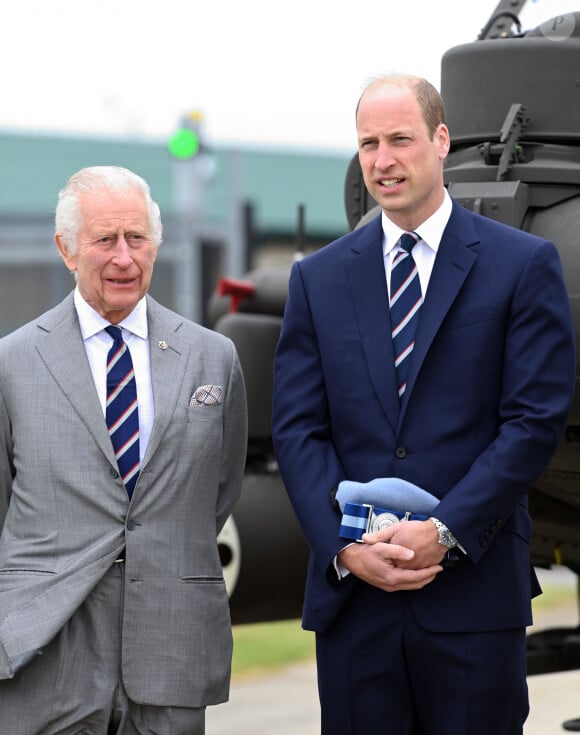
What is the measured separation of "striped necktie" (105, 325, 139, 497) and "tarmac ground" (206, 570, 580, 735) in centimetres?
359

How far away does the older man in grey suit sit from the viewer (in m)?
3.43

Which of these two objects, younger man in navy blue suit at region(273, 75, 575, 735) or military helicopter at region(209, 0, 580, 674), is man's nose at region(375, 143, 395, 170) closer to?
younger man in navy blue suit at region(273, 75, 575, 735)

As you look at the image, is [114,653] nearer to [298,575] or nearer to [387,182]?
[387,182]

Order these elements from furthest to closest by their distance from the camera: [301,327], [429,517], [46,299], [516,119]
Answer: [46,299] < [516,119] < [301,327] < [429,517]

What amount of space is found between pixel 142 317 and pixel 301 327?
0.41m

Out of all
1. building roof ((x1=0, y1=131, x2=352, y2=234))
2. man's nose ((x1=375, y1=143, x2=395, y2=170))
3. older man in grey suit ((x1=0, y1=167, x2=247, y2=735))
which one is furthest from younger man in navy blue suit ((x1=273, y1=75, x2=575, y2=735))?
building roof ((x1=0, y1=131, x2=352, y2=234))

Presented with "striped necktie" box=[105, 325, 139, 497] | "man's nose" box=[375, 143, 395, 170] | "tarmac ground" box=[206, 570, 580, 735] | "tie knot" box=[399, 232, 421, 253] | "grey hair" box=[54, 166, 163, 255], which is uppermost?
"man's nose" box=[375, 143, 395, 170]

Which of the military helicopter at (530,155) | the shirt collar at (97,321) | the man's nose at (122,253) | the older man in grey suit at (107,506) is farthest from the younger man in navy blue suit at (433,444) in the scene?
the military helicopter at (530,155)

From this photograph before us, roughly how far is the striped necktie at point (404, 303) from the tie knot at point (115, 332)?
68cm

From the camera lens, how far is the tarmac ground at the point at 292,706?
712 cm

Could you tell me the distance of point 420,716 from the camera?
3.63 meters

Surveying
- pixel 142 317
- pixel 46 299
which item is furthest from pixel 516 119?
pixel 46 299

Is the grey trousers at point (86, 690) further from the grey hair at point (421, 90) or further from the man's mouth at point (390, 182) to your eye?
the grey hair at point (421, 90)

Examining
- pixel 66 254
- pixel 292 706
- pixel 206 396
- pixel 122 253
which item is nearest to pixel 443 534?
pixel 206 396
